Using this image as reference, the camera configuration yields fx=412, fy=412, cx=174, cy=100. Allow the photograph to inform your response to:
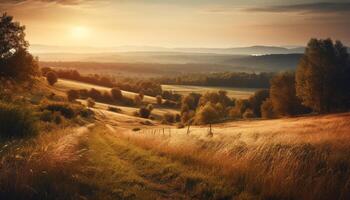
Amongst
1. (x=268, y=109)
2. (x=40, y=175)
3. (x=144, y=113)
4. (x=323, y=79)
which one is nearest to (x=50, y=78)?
(x=144, y=113)

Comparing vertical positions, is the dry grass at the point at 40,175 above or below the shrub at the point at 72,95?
above

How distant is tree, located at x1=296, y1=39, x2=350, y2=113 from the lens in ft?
271

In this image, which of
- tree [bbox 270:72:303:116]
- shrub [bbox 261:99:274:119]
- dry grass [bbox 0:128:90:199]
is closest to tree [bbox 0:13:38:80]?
dry grass [bbox 0:128:90:199]

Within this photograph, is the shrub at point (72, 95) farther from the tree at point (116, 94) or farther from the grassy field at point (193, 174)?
the grassy field at point (193, 174)

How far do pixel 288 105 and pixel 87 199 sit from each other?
9314 centimetres

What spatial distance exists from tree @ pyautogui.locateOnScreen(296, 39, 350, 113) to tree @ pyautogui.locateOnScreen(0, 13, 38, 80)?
53746mm

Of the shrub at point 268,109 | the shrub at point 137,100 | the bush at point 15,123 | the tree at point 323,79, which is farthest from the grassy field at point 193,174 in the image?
the shrub at point 137,100

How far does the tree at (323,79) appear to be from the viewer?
271ft

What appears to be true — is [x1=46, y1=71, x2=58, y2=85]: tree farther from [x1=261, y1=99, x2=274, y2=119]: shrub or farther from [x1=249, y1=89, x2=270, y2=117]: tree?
[x1=261, y1=99, x2=274, y2=119]: shrub

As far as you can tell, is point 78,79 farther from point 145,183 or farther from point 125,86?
point 145,183

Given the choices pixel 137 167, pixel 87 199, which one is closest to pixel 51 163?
pixel 87 199

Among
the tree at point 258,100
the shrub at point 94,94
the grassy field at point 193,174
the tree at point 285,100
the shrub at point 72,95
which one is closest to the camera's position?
the grassy field at point 193,174

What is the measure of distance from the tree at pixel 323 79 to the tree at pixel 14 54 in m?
53.7

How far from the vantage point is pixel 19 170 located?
32.9ft
